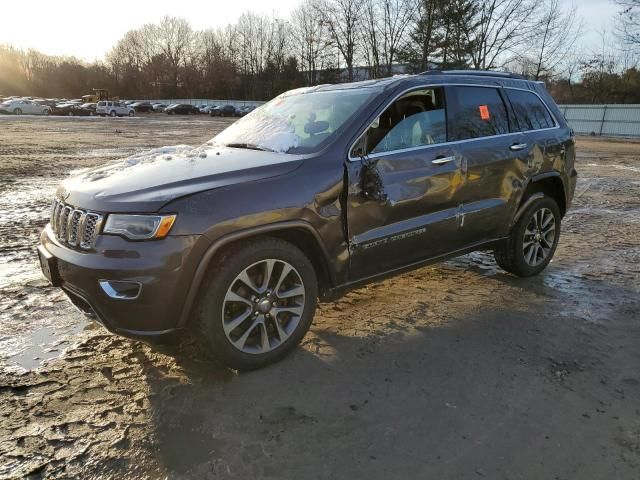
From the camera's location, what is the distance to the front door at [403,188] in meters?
3.46

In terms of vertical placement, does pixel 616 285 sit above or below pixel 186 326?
below

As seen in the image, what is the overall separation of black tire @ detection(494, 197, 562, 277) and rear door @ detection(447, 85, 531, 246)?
0.19m

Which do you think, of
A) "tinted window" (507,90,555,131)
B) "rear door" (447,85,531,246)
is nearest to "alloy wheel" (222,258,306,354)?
"rear door" (447,85,531,246)

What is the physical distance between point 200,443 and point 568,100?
5969cm

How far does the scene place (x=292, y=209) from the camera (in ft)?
10.2

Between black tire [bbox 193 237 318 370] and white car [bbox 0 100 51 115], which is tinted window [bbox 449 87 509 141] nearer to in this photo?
black tire [bbox 193 237 318 370]

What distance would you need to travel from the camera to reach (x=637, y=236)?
677 cm

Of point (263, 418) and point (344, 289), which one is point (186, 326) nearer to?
point (263, 418)

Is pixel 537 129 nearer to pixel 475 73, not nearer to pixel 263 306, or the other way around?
pixel 475 73

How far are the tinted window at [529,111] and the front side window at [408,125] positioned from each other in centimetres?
110

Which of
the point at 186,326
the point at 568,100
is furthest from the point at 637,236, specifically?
the point at 568,100

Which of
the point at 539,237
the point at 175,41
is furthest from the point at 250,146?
the point at 175,41

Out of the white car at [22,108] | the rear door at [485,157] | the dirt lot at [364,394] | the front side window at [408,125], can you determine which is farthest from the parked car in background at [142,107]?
the front side window at [408,125]

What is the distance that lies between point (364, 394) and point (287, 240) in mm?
1104
